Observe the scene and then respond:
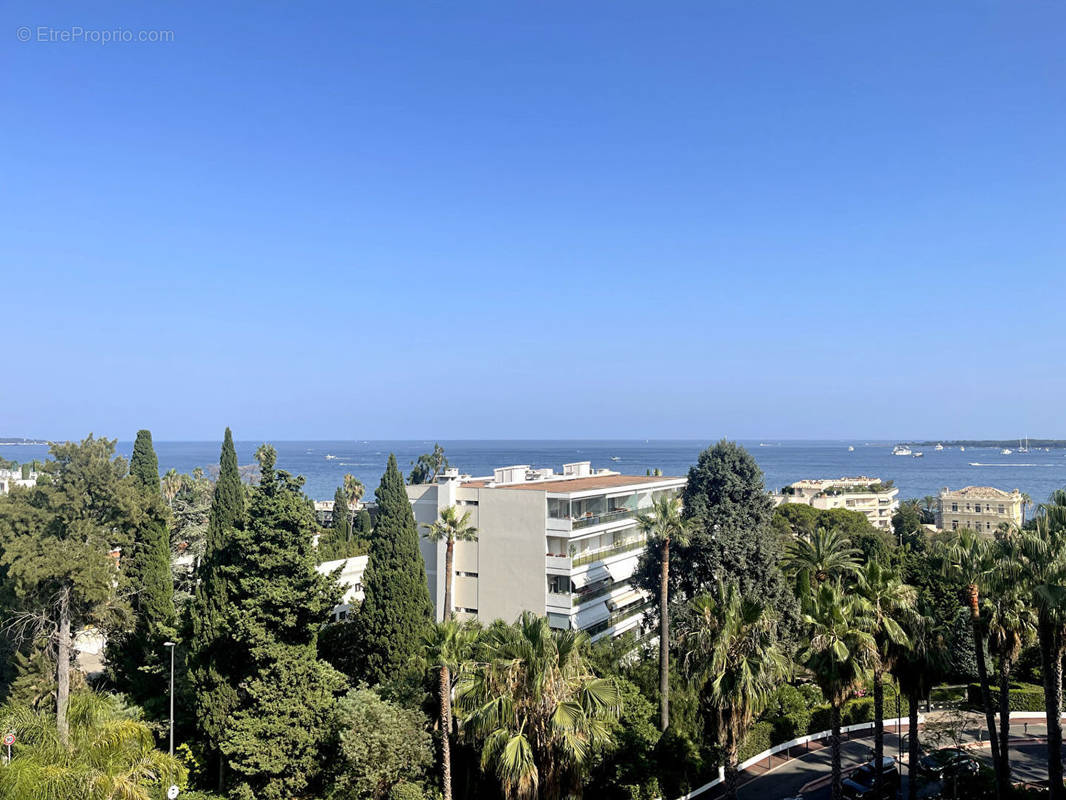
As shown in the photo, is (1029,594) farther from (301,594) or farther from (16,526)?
(16,526)

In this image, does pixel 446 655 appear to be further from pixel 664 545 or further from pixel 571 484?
pixel 571 484

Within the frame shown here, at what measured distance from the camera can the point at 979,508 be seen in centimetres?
11131

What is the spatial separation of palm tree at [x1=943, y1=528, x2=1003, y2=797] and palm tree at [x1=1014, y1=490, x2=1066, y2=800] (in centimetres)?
→ 150

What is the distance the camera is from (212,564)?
110 ft

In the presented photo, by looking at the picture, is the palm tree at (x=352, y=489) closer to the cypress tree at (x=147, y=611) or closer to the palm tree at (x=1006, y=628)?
the cypress tree at (x=147, y=611)

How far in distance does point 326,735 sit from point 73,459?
24181 mm

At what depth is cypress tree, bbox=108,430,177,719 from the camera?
36.9 m

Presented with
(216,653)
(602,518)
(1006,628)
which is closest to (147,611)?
(216,653)

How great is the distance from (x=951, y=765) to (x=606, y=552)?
21.2 m

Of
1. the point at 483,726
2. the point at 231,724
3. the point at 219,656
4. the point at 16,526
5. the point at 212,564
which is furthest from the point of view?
the point at 16,526

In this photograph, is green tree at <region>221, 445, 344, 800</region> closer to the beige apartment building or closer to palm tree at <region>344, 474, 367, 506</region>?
palm tree at <region>344, 474, 367, 506</region>

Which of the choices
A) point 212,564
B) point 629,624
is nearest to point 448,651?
point 212,564

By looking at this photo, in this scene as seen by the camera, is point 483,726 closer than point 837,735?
Yes

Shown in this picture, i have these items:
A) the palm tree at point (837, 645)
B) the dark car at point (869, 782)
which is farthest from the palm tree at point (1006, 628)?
the palm tree at point (837, 645)
